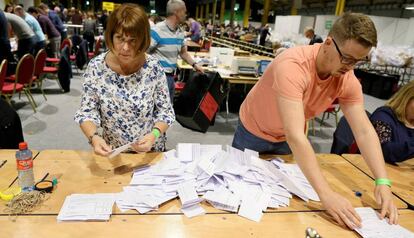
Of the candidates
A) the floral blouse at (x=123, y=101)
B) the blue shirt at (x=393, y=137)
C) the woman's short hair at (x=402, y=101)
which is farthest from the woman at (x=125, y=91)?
the woman's short hair at (x=402, y=101)

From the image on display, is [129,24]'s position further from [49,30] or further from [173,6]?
[49,30]

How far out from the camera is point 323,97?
148cm

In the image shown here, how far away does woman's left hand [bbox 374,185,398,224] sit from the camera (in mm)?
1252

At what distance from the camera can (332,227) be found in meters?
1.18

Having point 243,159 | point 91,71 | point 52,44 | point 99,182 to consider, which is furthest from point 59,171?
point 52,44

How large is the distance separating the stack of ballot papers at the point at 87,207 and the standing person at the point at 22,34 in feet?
17.7

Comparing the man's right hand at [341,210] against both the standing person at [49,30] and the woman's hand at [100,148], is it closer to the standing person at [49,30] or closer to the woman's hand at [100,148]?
the woman's hand at [100,148]

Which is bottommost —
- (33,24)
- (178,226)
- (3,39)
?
(178,226)

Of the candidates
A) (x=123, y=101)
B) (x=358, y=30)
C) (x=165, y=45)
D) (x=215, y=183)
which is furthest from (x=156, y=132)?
(x=165, y=45)

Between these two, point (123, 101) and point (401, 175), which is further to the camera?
point (401, 175)

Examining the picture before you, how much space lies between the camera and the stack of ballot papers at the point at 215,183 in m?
1.23

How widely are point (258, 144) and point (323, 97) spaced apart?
1.51 ft

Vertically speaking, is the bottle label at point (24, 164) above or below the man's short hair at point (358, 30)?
below

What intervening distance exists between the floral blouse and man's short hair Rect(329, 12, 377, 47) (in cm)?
89
